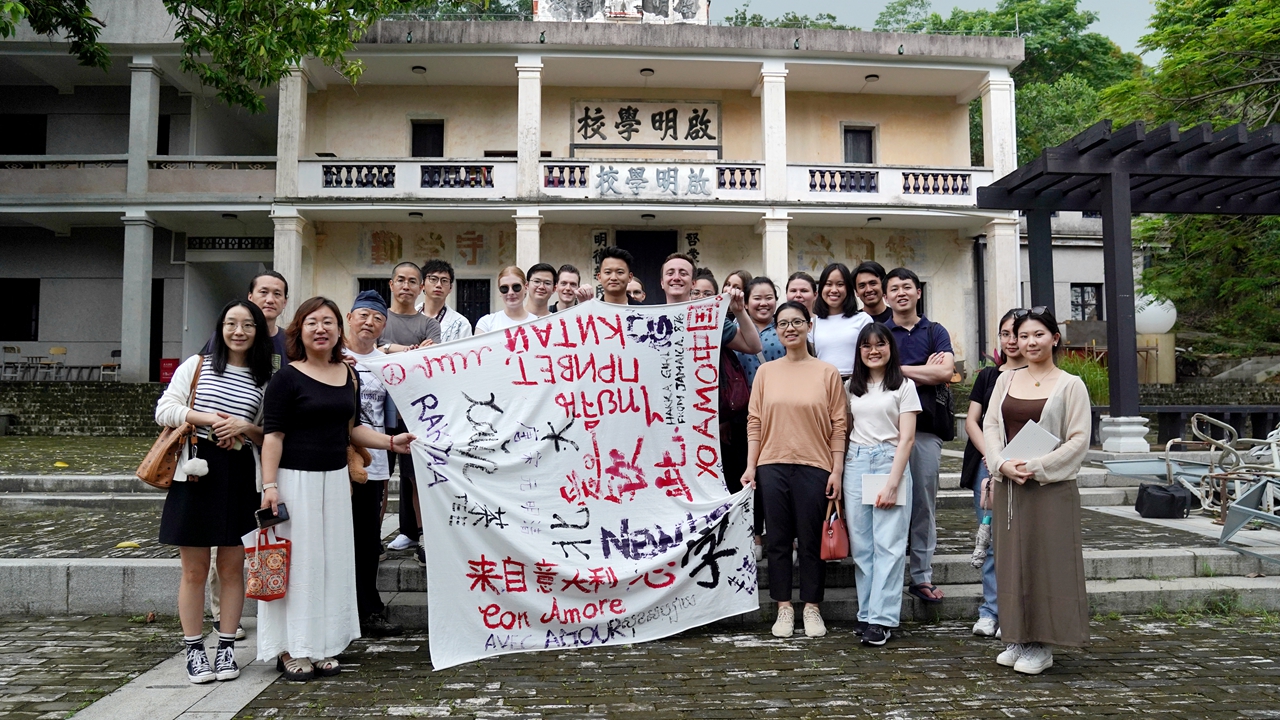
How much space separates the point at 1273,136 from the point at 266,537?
30.6 ft

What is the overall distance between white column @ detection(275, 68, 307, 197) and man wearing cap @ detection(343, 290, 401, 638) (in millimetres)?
12096

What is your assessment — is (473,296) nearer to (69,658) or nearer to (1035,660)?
(69,658)

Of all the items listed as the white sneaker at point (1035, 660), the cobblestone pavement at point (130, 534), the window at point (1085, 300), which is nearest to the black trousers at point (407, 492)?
the cobblestone pavement at point (130, 534)

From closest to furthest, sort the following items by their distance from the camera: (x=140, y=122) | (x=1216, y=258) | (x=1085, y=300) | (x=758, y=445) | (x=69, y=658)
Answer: (x=69, y=658) < (x=758, y=445) < (x=1216, y=258) < (x=140, y=122) < (x=1085, y=300)

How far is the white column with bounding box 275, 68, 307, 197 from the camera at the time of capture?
14.8 meters

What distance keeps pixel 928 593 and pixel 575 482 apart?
2.10 m

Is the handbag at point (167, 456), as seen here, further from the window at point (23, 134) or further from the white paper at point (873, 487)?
the window at point (23, 134)

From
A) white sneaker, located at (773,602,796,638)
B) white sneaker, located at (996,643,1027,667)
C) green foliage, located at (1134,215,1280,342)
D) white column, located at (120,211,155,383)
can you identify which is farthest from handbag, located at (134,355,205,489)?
green foliage, located at (1134,215,1280,342)

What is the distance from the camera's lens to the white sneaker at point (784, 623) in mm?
4078

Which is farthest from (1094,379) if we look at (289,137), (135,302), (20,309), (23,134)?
(23,134)

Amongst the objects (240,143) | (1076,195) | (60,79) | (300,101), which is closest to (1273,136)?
(1076,195)

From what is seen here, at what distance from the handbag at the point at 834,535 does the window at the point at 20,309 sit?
19070 mm

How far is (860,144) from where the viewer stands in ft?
56.5

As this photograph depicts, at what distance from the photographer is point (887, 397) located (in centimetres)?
402
